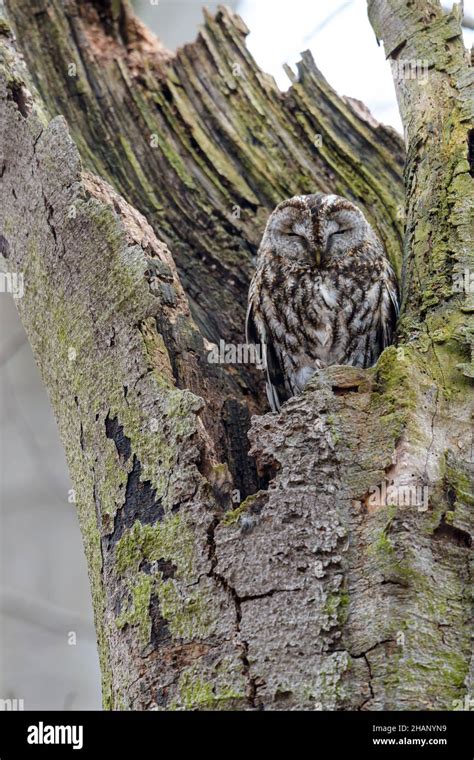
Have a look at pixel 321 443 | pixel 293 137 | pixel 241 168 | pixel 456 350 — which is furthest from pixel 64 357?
pixel 293 137

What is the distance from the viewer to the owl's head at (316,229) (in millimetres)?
4094

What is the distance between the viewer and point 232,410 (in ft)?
10.1

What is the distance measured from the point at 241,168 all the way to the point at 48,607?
4045mm

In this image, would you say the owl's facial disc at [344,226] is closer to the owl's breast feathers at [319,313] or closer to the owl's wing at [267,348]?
the owl's breast feathers at [319,313]

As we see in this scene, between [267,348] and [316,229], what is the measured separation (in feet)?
2.14

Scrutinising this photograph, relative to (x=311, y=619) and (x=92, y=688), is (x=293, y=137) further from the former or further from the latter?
(x=92, y=688)

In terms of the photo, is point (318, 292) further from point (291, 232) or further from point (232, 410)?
point (232, 410)

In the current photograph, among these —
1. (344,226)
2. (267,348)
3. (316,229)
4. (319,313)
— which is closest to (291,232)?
(316,229)

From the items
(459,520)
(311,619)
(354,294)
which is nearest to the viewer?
(311,619)

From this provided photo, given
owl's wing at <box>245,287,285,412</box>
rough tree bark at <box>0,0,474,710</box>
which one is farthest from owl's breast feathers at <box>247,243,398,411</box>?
rough tree bark at <box>0,0,474,710</box>

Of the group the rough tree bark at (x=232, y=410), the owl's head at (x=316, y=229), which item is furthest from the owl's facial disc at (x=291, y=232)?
the rough tree bark at (x=232, y=410)

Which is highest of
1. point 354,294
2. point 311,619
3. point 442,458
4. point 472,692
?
point 354,294

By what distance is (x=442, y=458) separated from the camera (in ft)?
7.16

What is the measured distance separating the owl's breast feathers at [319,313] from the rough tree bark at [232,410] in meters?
0.16
